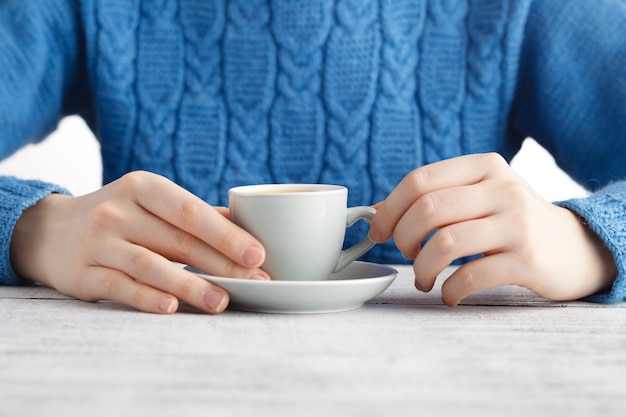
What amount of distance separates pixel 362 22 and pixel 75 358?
2.54 feet

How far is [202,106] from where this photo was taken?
1.15 metres

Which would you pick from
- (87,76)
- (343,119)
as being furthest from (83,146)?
(343,119)

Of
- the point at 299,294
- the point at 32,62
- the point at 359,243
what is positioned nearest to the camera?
the point at 299,294

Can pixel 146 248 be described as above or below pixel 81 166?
above

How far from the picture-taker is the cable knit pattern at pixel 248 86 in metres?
1.14

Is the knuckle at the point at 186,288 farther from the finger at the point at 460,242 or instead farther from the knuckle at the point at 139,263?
the finger at the point at 460,242

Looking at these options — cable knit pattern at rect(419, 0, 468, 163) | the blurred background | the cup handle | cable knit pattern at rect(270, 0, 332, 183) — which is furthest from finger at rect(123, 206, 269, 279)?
the blurred background

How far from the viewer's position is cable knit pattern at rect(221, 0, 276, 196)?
3.73 feet

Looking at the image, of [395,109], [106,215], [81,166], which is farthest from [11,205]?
[81,166]

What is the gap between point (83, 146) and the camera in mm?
2092

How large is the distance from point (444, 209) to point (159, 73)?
641 millimetres

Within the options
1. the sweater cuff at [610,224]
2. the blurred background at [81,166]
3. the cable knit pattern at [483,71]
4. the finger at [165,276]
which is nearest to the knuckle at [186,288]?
the finger at [165,276]

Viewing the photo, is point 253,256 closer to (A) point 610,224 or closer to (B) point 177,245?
(B) point 177,245

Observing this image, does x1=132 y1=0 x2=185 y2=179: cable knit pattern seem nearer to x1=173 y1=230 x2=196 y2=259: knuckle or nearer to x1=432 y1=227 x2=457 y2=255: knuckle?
x1=173 y1=230 x2=196 y2=259: knuckle
